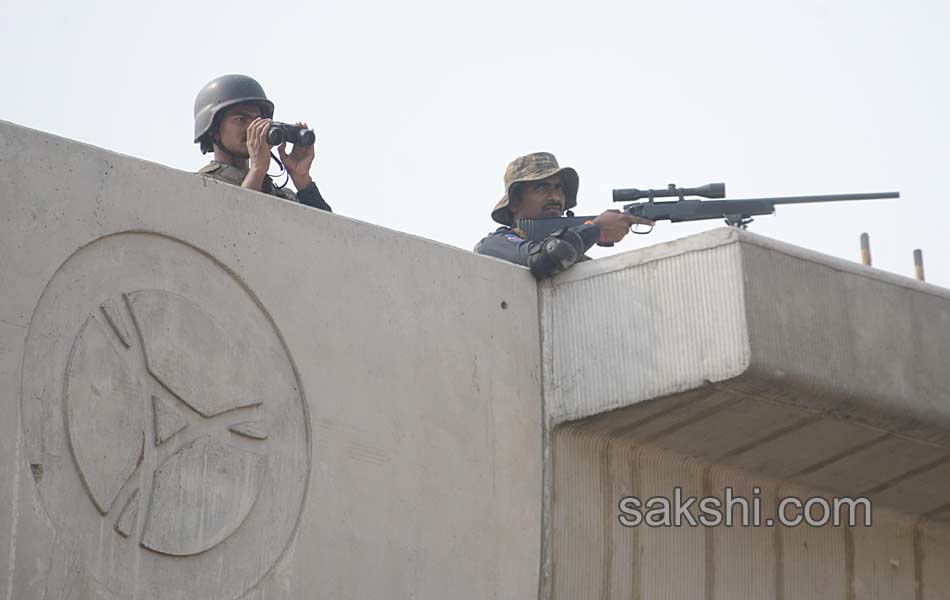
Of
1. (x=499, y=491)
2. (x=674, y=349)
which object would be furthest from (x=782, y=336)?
(x=499, y=491)

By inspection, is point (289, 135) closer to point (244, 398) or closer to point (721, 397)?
point (244, 398)

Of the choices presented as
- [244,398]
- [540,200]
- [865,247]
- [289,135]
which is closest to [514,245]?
[540,200]

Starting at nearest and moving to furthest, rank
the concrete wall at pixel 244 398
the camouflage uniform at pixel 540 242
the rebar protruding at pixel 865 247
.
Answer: the concrete wall at pixel 244 398 < the camouflage uniform at pixel 540 242 < the rebar protruding at pixel 865 247

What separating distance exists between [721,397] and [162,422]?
2.41 metres

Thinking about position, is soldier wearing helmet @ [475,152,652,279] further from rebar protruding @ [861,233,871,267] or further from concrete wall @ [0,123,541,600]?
rebar protruding @ [861,233,871,267]

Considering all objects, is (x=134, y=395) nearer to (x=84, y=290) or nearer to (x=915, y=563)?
(x=84, y=290)

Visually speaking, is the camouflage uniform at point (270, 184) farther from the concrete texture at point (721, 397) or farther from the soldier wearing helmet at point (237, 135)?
the concrete texture at point (721, 397)

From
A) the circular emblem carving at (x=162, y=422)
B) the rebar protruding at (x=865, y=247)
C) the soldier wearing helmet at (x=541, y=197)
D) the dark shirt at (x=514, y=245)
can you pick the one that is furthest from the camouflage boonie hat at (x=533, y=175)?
the rebar protruding at (x=865, y=247)

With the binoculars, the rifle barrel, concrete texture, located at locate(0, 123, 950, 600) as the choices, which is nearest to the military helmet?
the binoculars

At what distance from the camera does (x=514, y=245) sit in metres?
7.89

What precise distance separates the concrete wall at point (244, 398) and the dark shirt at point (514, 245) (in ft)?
1.19

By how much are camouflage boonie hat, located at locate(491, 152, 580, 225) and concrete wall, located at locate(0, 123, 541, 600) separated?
1.30m

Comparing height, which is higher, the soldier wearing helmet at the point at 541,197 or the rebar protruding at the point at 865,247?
the rebar protruding at the point at 865,247

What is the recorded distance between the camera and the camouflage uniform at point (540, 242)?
7414mm
